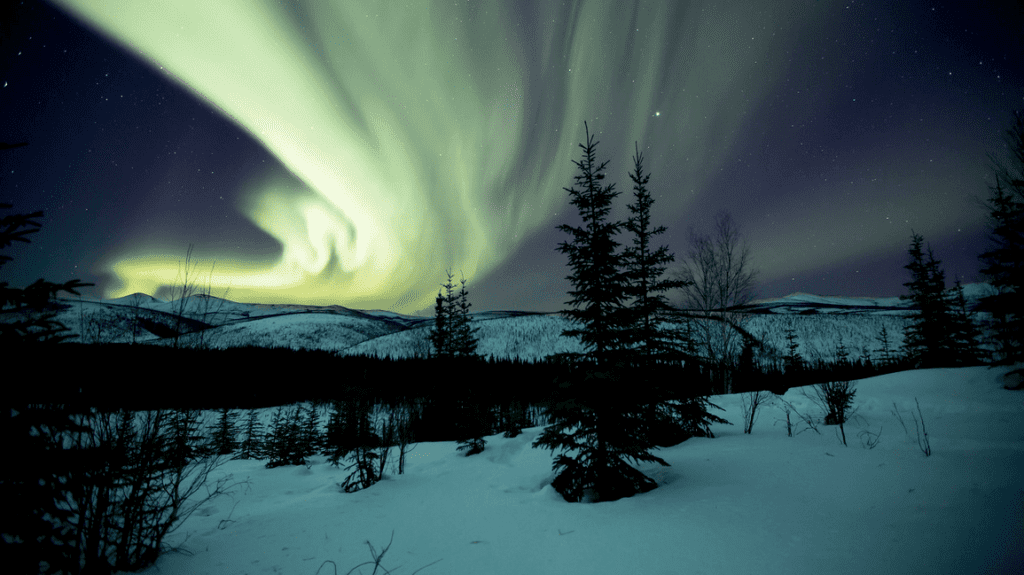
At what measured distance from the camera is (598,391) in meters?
7.05

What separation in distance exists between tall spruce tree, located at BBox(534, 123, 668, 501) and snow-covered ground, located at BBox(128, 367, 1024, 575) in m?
0.66

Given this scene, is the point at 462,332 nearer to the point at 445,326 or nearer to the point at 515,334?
the point at 445,326

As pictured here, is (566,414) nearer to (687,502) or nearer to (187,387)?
(687,502)

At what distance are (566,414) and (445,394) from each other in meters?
18.4

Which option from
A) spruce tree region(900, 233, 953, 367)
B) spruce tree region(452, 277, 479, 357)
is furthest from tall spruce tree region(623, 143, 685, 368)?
spruce tree region(900, 233, 953, 367)

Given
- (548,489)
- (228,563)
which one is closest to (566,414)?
(548,489)

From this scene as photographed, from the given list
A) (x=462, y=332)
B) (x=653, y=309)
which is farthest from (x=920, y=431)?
(x=462, y=332)

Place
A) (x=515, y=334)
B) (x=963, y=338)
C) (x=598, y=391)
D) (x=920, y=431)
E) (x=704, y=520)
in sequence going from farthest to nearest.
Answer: (x=515, y=334) < (x=963, y=338) < (x=920, y=431) < (x=598, y=391) < (x=704, y=520)

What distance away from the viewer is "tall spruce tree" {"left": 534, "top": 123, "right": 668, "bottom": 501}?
22.7ft

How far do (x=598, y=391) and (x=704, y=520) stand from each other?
A: 2703mm

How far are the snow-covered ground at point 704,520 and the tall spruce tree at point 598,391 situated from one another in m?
0.66

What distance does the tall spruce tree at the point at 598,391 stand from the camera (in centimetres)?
693

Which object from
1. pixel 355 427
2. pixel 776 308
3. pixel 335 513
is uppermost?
pixel 776 308

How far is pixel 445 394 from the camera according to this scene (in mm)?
24062
